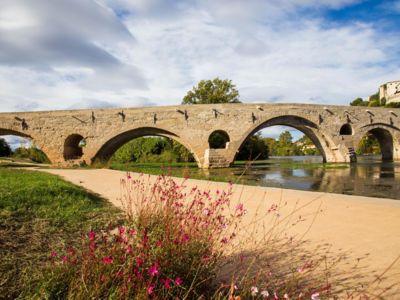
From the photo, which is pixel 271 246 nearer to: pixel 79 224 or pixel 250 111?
pixel 79 224

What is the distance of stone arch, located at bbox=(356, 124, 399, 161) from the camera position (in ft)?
84.4

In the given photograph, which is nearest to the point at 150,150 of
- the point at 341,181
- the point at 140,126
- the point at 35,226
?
the point at 140,126

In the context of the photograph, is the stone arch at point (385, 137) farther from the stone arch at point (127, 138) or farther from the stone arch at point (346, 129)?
the stone arch at point (127, 138)

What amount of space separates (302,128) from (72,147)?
18.8 m

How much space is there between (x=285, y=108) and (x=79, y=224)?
68.3 feet

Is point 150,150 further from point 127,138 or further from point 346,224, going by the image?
point 346,224

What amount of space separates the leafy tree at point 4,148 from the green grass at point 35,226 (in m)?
31.3

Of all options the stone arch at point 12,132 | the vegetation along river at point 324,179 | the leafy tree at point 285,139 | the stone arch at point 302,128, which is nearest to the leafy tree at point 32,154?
the stone arch at point 12,132

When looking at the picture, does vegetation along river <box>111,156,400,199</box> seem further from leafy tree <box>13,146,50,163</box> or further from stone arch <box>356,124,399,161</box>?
leafy tree <box>13,146,50,163</box>

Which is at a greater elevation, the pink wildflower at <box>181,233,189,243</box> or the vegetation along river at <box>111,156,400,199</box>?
the pink wildflower at <box>181,233,189,243</box>

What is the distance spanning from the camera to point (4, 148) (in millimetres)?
31906

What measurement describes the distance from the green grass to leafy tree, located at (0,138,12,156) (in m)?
31.3

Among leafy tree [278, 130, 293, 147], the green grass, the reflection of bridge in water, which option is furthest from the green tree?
leafy tree [278, 130, 293, 147]

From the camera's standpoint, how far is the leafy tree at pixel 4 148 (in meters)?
31.4
